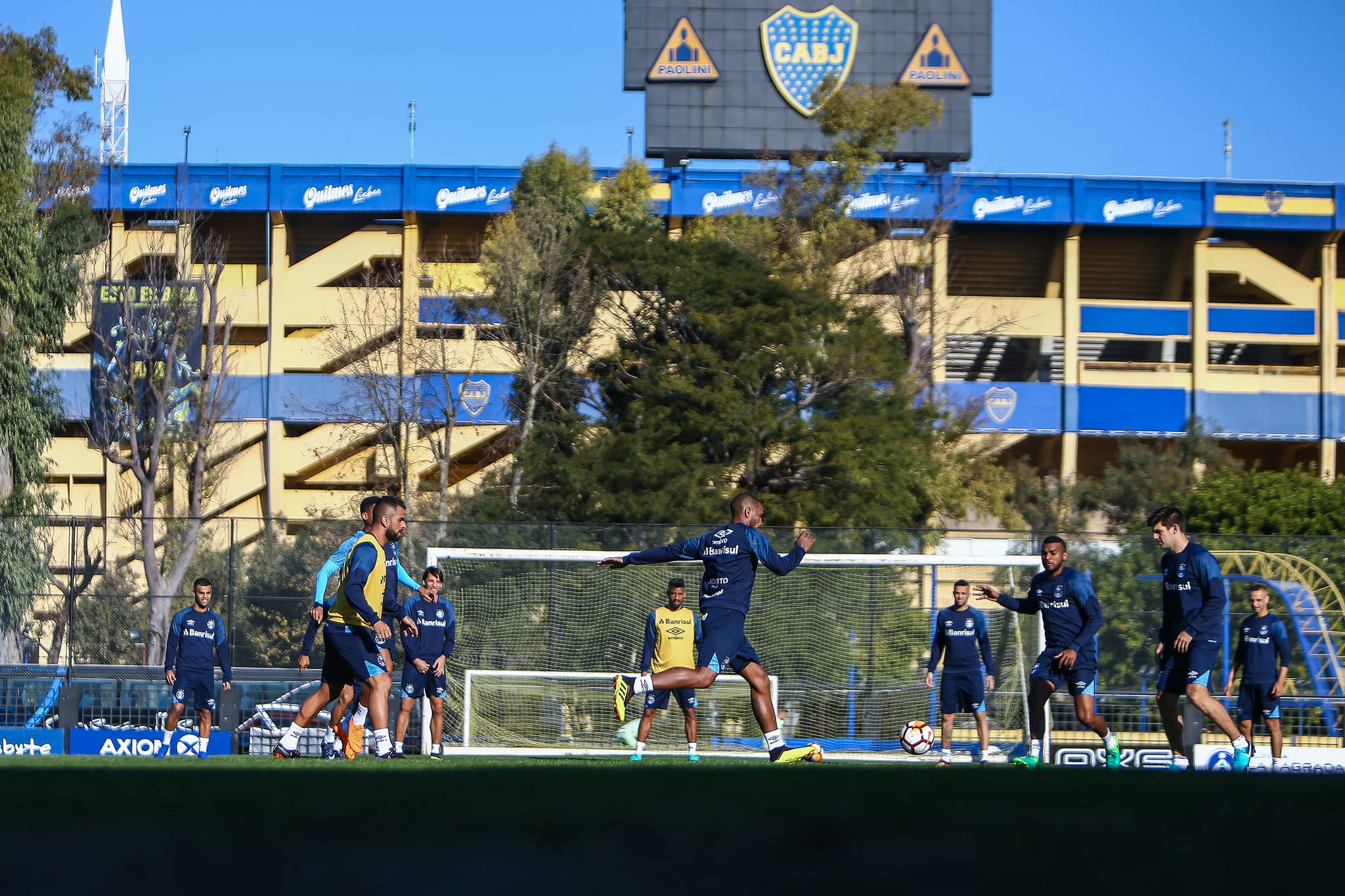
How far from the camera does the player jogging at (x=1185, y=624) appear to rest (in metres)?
10.5

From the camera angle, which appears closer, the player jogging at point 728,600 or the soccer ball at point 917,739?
the player jogging at point 728,600

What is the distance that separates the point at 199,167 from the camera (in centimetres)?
4188

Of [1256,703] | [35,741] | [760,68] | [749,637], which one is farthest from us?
[760,68]

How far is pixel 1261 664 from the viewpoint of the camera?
1438 cm

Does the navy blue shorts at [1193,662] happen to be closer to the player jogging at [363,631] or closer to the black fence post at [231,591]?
the player jogging at [363,631]

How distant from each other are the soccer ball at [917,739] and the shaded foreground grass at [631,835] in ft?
40.3

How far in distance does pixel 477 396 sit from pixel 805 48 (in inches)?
554

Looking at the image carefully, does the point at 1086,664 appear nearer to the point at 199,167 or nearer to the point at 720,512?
the point at 720,512

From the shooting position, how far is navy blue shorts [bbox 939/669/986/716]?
1461 cm

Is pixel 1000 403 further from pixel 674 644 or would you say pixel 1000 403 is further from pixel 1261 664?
pixel 674 644

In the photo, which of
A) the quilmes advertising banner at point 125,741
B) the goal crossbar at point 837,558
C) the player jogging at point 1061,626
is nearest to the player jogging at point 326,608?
the quilmes advertising banner at point 125,741

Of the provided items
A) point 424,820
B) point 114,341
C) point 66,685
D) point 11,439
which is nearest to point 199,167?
point 114,341

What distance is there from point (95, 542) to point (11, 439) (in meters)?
7.22

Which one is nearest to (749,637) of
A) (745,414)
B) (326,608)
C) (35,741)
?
(326,608)
